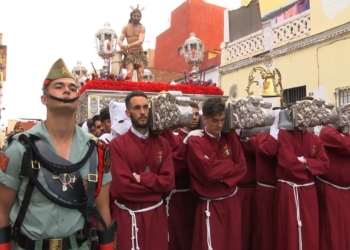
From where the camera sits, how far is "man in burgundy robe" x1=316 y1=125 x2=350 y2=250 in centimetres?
427

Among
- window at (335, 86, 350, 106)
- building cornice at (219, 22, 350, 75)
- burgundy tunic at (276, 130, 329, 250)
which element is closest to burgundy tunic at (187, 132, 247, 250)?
burgundy tunic at (276, 130, 329, 250)

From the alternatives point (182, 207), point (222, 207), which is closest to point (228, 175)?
point (222, 207)

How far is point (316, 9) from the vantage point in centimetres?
997

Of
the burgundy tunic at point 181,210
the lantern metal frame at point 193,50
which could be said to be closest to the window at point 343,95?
the lantern metal frame at point 193,50

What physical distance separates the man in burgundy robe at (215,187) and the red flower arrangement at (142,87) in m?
2.62

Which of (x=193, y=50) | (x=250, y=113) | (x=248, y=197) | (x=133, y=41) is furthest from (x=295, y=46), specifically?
(x=250, y=113)

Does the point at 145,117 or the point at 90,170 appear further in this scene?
the point at 145,117

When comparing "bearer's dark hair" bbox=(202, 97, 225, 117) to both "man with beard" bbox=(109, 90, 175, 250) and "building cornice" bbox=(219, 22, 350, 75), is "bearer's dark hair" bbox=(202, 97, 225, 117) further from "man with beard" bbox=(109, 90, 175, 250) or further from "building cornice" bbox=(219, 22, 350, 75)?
"building cornice" bbox=(219, 22, 350, 75)

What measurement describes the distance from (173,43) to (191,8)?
2.00 meters

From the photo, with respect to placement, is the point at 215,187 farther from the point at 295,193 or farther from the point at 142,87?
the point at 142,87

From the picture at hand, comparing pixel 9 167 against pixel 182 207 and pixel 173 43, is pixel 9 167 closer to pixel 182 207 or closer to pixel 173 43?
pixel 182 207

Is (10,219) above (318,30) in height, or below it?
below

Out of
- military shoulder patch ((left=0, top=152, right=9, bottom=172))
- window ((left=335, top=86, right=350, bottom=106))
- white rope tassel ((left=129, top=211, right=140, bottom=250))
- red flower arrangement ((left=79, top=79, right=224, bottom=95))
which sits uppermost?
window ((left=335, top=86, right=350, bottom=106))

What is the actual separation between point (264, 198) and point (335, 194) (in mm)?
842
